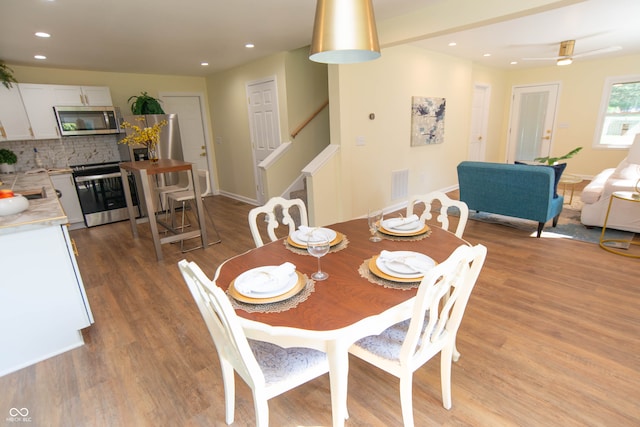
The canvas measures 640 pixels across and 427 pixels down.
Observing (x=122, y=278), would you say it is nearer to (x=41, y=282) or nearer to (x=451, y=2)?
(x=41, y=282)

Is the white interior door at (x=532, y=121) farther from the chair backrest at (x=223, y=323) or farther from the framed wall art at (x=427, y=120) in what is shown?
the chair backrest at (x=223, y=323)

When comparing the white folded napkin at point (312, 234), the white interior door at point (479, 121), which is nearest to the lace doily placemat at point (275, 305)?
the white folded napkin at point (312, 234)

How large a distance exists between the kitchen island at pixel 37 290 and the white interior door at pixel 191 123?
4.18 m

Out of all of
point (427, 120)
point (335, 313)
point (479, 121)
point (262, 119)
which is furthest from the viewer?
point (479, 121)

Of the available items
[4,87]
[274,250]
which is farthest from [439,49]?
[4,87]

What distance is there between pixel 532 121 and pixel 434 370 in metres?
7.59

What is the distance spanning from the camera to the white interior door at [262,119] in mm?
4816

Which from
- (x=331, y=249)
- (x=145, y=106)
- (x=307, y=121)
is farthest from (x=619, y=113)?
(x=145, y=106)

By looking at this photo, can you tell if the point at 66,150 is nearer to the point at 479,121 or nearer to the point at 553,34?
the point at 553,34

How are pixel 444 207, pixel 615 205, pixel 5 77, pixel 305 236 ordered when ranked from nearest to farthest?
pixel 305 236, pixel 444 207, pixel 615 205, pixel 5 77

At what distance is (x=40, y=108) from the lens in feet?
14.2

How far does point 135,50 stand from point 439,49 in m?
4.30

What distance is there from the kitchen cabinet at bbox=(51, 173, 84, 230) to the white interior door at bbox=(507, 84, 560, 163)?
8.88 m

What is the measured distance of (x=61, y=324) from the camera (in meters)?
2.06
